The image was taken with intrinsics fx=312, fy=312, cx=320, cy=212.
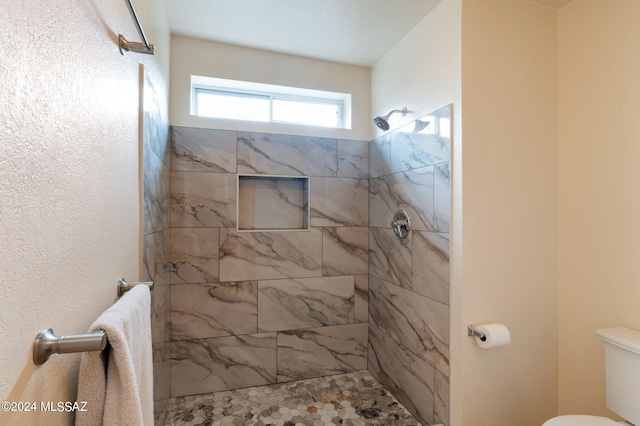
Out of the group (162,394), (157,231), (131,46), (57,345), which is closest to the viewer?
(57,345)

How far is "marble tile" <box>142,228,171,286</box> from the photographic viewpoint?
137 cm

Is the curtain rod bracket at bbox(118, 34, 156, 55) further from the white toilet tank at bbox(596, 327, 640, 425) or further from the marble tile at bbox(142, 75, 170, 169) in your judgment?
the white toilet tank at bbox(596, 327, 640, 425)

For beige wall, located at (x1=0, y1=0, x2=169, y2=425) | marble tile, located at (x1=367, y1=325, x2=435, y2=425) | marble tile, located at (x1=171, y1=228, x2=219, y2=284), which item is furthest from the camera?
marble tile, located at (x1=171, y1=228, x2=219, y2=284)

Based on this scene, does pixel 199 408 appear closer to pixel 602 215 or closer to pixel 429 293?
pixel 429 293

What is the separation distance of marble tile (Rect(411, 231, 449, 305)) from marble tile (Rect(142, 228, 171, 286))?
1466 millimetres

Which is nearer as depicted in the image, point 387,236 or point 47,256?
point 47,256

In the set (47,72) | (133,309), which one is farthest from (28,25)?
(133,309)

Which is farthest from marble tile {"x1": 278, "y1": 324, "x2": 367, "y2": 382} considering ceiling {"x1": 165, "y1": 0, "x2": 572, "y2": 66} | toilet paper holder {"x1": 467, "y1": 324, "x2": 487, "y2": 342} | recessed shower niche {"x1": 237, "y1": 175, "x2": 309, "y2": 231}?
ceiling {"x1": 165, "y1": 0, "x2": 572, "y2": 66}

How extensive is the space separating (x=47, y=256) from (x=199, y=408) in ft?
6.22

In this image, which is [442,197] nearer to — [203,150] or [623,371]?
[623,371]

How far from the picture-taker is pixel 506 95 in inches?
66.0

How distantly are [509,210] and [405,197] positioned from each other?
23.7 inches

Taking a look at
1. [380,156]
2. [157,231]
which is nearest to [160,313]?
[157,231]

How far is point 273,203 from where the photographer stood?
8.03 feet
